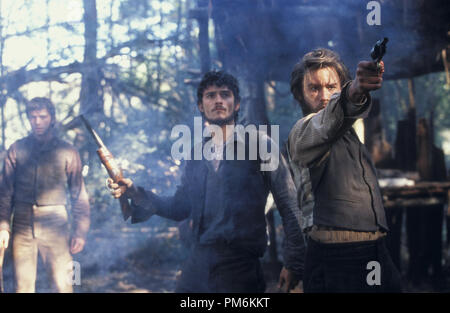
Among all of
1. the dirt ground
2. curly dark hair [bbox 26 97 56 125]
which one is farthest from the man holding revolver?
the dirt ground

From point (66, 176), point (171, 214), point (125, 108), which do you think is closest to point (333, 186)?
point (171, 214)

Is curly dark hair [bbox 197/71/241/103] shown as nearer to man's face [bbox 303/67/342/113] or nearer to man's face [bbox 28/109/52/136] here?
man's face [bbox 303/67/342/113]

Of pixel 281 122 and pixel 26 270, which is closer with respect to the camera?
pixel 26 270

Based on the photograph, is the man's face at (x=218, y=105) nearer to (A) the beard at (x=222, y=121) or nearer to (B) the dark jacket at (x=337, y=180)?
(A) the beard at (x=222, y=121)

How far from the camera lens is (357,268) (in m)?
2.15

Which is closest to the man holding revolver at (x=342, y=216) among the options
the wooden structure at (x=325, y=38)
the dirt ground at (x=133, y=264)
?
the wooden structure at (x=325, y=38)

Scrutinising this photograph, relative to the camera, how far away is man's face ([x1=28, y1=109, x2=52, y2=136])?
15.9 feet

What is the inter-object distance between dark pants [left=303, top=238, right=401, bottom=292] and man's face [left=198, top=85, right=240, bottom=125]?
1.33 m

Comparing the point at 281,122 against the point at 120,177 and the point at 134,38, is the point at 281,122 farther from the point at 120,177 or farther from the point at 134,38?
the point at 120,177

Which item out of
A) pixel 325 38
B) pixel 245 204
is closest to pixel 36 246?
pixel 245 204

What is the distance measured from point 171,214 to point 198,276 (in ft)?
1.93

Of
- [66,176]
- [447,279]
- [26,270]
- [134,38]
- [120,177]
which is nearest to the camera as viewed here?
[120,177]

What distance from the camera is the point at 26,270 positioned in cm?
464
